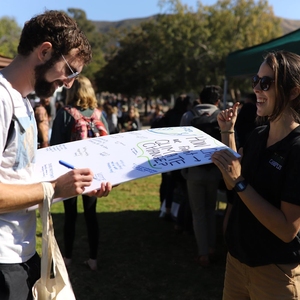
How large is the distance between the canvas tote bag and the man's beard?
0.47 meters

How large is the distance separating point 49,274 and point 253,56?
4.13 m

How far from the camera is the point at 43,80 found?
1590mm

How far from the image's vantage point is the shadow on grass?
3742 millimetres

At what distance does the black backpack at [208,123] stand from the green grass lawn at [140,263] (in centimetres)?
142

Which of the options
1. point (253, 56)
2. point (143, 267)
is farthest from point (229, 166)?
point (253, 56)

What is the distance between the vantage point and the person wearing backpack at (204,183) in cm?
418

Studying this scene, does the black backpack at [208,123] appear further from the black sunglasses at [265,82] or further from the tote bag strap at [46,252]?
the tote bag strap at [46,252]

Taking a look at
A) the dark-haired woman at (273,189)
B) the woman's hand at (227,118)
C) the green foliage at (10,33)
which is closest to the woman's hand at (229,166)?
the dark-haired woman at (273,189)

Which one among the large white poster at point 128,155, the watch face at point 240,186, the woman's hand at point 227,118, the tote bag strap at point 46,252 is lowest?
the tote bag strap at point 46,252

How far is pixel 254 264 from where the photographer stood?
1.86 metres

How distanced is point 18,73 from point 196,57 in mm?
30047

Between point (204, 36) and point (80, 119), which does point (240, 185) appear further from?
point (204, 36)

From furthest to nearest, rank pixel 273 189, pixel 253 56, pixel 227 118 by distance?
1. pixel 253 56
2. pixel 227 118
3. pixel 273 189

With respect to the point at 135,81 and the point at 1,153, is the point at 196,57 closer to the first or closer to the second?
the point at 135,81
